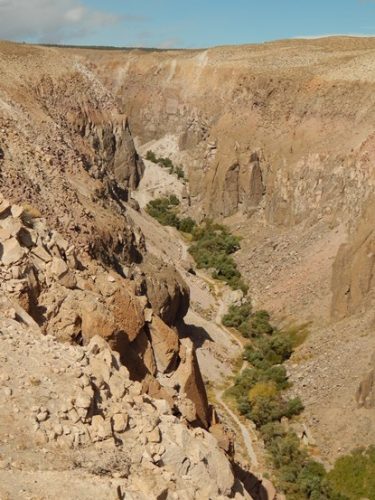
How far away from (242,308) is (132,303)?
26.1 m

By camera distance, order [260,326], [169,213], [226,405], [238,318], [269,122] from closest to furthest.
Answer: [226,405], [260,326], [238,318], [269,122], [169,213]

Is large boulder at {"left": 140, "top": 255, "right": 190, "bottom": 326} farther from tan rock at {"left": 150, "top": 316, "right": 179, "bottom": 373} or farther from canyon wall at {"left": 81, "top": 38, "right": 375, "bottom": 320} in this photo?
canyon wall at {"left": 81, "top": 38, "right": 375, "bottom": 320}

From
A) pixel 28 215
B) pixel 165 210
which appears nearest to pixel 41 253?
pixel 28 215

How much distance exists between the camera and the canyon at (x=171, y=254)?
47.3ft

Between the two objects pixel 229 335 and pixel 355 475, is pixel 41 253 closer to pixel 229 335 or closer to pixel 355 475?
pixel 355 475

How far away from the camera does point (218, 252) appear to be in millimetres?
58781

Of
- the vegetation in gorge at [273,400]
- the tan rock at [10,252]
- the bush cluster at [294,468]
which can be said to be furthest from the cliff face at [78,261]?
the bush cluster at [294,468]

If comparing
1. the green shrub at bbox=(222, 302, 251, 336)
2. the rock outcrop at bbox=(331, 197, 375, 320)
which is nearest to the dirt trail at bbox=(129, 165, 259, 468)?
the green shrub at bbox=(222, 302, 251, 336)

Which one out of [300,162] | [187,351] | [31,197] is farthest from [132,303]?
[300,162]

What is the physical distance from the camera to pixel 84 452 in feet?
43.7

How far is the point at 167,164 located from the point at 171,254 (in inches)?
1119

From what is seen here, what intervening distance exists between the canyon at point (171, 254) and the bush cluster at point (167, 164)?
1464 millimetres

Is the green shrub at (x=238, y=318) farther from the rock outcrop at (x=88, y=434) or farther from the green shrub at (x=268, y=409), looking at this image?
the rock outcrop at (x=88, y=434)

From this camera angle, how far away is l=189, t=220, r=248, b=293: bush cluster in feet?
181
